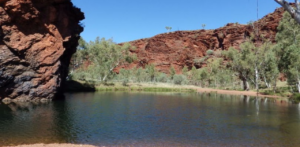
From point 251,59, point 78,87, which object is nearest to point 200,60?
point 251,59

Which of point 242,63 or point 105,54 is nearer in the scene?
point 242,63

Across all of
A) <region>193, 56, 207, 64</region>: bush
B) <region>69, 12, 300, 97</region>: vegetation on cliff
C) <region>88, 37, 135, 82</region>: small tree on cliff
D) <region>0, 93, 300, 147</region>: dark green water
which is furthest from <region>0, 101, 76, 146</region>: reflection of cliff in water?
<region>193, 56, 207, 64</region>: bush

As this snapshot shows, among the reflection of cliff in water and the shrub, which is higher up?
the shrub

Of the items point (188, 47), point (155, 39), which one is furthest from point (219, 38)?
point (155, 39)

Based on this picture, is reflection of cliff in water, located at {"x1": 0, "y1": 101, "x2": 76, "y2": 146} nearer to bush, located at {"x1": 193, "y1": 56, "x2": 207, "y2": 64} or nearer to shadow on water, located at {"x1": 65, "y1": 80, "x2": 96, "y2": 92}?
shadow on water, located at {"x1": 65, "y1": 80, "x2": 96, "y2": 92}

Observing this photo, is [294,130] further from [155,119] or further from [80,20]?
[80,20]

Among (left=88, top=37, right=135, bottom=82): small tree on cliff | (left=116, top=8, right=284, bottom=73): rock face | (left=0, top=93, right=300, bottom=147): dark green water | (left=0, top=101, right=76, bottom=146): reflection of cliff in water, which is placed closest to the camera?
(left=0, top=101, right=76, bottom=146): reflection of cliff in water

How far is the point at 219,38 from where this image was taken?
127312mm

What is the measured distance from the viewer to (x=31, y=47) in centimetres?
3031

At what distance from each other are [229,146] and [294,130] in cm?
715

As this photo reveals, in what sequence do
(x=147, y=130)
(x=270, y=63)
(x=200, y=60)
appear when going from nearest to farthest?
(x=147, y=130), (x=270, y=63), (x=200, y=60)

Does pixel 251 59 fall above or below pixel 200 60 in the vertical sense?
below

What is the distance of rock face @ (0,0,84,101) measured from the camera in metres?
28.0

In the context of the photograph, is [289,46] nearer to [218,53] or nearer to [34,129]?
[34,129]
